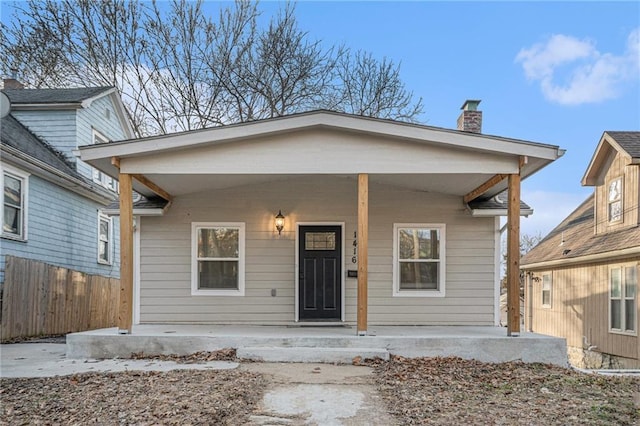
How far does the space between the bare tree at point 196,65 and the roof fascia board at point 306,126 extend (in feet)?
33.5

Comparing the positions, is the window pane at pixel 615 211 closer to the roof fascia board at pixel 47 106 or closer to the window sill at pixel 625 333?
the window sill at pixel 625 333

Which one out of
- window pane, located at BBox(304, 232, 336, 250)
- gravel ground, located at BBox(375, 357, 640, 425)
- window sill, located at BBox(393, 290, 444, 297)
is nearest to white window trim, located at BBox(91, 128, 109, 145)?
window pane, located at BBox(304, 232, 336, 250)

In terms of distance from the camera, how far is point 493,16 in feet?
37.6

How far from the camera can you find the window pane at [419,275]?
7992mm

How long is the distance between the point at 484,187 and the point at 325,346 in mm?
3435

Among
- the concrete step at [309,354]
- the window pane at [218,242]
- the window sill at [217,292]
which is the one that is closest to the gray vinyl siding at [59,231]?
the window sill at [217,292]

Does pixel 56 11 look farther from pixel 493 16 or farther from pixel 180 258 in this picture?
pixel 493 16

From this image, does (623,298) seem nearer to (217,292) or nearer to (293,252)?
(293,252)

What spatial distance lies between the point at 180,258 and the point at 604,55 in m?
14.4

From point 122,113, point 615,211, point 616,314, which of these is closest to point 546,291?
point 616,314

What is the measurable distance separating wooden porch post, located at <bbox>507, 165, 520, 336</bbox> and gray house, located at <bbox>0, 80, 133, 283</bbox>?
8.92 m

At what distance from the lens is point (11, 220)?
931 cm

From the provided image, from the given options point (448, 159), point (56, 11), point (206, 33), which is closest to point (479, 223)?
point (448, 159)

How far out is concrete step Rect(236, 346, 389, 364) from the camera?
606 cm
